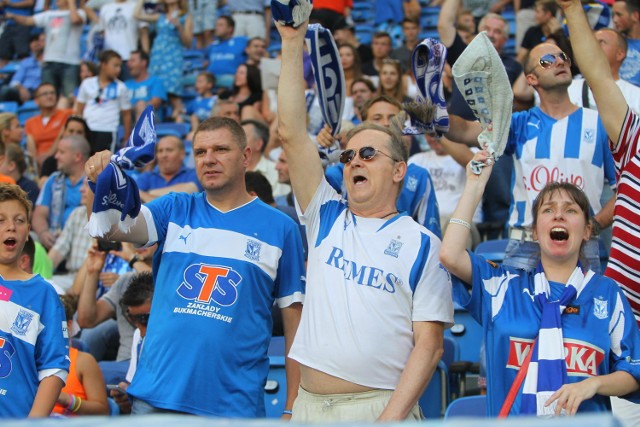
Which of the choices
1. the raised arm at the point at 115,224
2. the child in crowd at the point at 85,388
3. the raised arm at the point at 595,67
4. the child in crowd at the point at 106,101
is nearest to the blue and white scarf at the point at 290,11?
the raised arm at the point at 115,224

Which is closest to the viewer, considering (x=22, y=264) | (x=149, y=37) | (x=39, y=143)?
(x=22, y=264)

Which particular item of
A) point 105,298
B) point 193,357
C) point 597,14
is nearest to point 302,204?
point 193,357

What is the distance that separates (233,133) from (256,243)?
1.75 ft

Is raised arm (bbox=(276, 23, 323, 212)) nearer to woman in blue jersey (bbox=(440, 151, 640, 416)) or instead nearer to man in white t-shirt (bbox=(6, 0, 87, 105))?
woman in blue jersey (bbox=(440, 151, 640, 416))

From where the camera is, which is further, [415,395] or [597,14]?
[597,14]

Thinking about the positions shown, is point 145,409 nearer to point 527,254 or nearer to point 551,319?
point 551,319

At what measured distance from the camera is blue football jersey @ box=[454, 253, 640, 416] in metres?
3.88

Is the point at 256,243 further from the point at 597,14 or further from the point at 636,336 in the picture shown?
the point at 597,14

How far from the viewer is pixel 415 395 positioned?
12.5ft

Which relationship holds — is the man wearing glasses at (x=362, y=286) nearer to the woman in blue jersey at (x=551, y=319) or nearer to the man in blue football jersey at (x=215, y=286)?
the woman in blue jersey at (x=551, y=319)

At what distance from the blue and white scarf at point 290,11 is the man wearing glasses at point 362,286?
0.05 meters

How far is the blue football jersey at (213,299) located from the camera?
425cm

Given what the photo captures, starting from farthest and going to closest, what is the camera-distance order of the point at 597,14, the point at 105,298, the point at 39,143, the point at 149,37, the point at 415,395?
1. the point at 149,37
2. the point at 39,143
3. the point at 597,14
4. the point at 105,298
5. the point at 415,395

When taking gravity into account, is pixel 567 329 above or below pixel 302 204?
below
